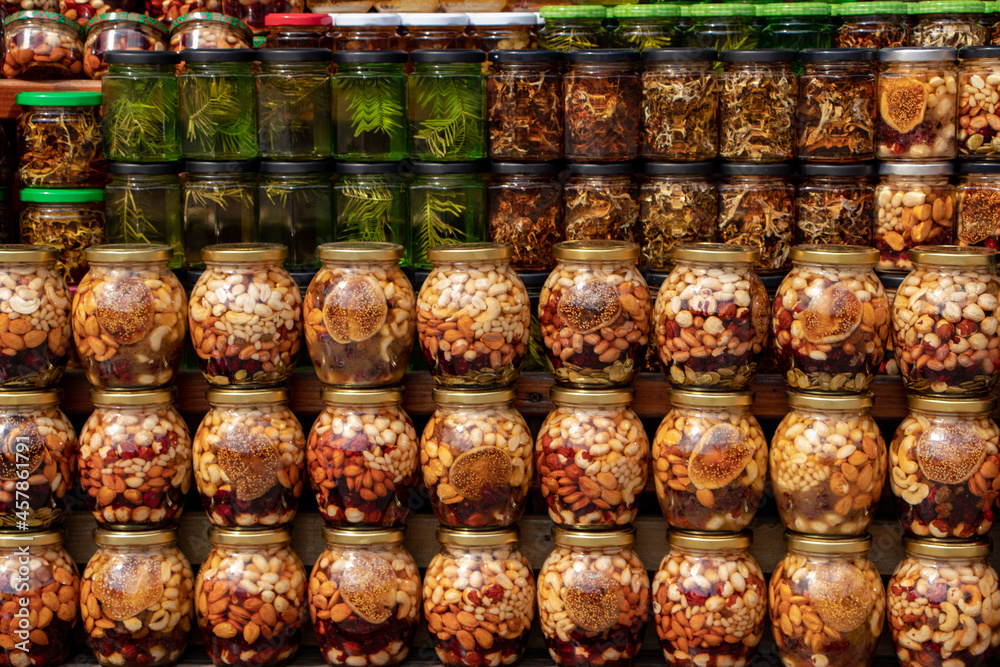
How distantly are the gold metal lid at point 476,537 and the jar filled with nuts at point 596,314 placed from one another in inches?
10.9

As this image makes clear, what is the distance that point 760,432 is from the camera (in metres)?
1.93

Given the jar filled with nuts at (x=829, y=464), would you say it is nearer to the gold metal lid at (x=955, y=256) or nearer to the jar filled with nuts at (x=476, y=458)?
the gold metal lid at (x=955, y=256)

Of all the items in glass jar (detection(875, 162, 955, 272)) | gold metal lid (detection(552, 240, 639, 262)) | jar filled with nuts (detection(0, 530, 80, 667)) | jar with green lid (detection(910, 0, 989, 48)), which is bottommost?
jar filled with nuts (detection(0, 530, 80, 667))

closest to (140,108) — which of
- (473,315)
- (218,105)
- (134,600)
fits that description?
(218,105)

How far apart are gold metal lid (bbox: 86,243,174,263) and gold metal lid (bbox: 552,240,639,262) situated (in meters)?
0.66

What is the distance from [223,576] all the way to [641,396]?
781 millimetres

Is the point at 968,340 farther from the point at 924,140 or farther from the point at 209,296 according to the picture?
the point at 209,296

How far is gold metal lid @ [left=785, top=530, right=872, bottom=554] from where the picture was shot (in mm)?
1876

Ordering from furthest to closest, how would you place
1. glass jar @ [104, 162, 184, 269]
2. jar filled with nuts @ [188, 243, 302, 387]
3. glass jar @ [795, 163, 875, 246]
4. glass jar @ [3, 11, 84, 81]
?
glass jar @ [3, 11, 84, 81]
glass jar @ [104, 162, 184, 269]
glass jar @ [795, 163, 875, 246]
jar filled with nuts @ [188, 243, 302, 387]

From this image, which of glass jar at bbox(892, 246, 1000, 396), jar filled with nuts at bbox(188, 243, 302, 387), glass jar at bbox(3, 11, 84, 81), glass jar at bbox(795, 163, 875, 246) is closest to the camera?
glass jar at bbox(892, 246, 1000, 396)

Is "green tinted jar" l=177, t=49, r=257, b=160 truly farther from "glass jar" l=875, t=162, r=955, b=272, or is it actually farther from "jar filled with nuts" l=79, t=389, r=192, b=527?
"glass jar" l=875, t=162, r=955, b=272

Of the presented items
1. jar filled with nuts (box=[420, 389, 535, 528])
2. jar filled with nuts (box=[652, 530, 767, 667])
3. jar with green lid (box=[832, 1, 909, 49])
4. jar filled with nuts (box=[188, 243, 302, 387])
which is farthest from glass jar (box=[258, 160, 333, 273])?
jar with green lid (box=[832, 1, 909, 49])

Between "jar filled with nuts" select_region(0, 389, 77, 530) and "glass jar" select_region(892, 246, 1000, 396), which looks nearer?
"glass jar" select_region(892, 246, 1000, 396)

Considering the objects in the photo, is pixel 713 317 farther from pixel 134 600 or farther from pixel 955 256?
pixel 134 600
